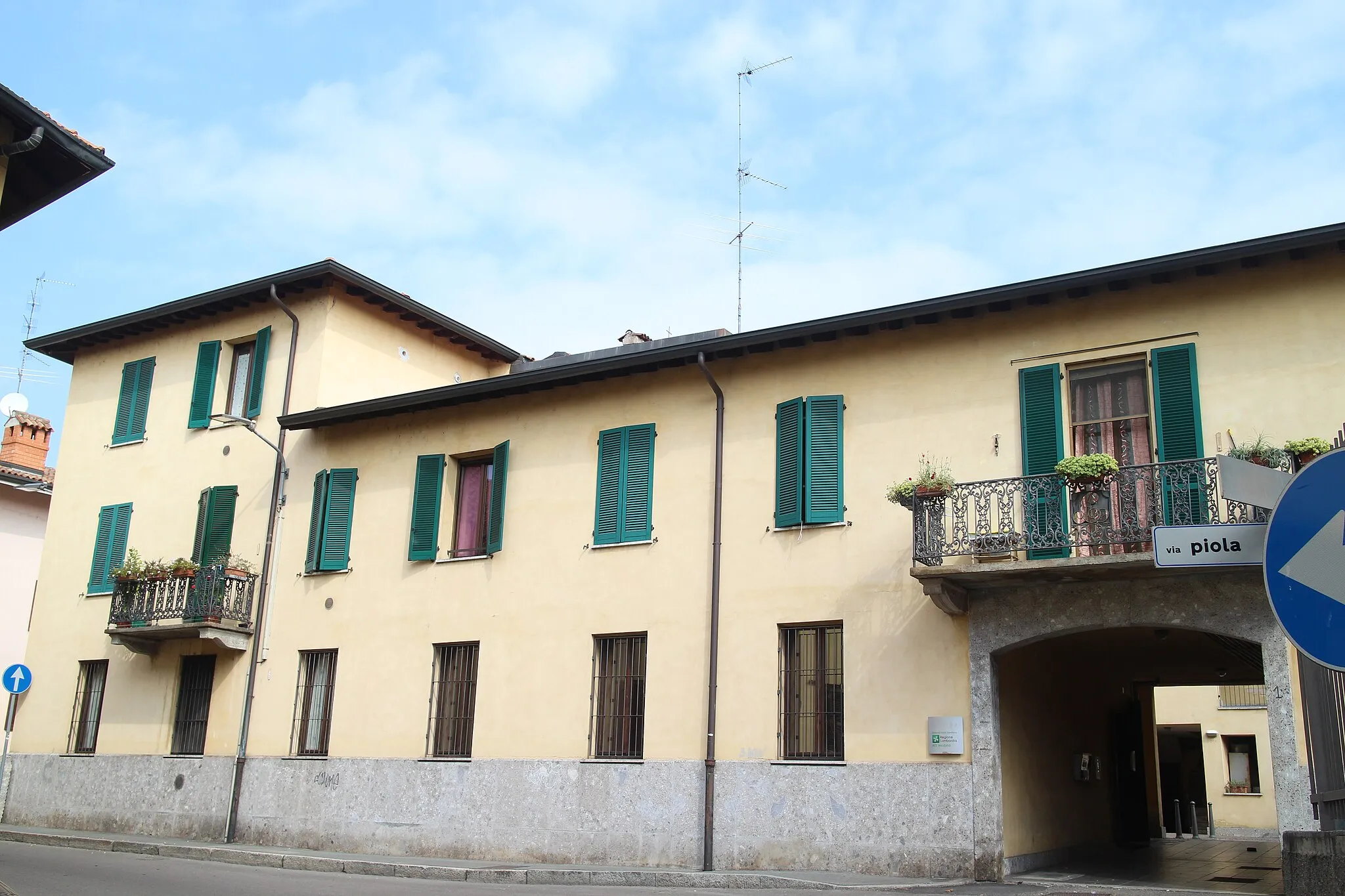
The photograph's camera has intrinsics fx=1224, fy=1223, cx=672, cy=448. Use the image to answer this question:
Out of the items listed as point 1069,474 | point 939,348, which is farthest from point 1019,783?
point 939,348

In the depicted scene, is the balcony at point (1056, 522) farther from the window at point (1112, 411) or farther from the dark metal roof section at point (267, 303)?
the dark metal roof section at point (267, 303)

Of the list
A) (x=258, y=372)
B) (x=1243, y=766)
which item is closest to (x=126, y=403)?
(x=258, y=372)

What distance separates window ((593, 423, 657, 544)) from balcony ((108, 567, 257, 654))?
22.6ft

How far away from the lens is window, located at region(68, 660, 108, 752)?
22.1 metres

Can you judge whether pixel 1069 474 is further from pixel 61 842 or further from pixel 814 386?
pixel 61 842

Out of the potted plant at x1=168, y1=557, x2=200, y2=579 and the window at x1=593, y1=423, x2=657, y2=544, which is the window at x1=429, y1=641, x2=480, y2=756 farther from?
the potted plant at x1=168, y1=557, x2=200, y2=579

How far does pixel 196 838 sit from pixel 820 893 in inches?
455

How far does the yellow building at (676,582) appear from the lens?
13.6 m

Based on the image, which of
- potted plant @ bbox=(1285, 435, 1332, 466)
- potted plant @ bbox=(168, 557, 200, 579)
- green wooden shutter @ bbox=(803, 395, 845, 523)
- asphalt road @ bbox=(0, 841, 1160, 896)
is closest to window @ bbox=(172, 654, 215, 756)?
potted plant @ bbox=(168, 557, 200, 579)

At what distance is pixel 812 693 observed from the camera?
50.2 feet

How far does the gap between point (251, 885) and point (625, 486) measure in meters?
6.97

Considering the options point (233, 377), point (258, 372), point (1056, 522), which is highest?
point (233, 377)

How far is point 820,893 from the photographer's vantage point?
13.0 meters

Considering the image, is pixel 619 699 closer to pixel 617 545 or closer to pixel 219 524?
pixel 617 545
